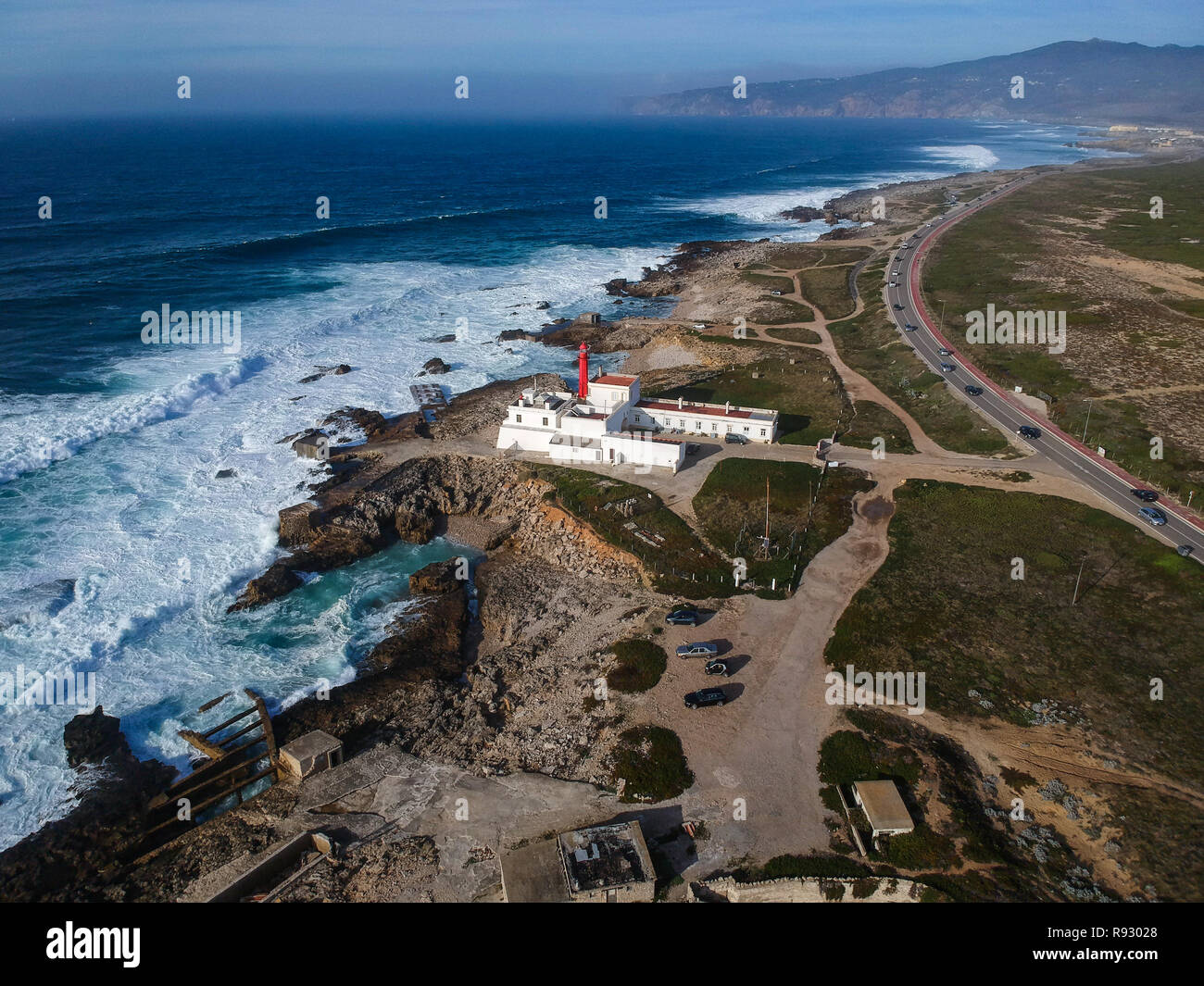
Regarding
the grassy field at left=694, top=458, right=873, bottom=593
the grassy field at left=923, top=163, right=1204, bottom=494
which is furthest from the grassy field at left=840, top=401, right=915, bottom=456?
the grassy field at left=923, top=163, right=1204, bottom=494

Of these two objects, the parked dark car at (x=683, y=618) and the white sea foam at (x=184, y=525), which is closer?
the white sea foam at (x=184, y=525)

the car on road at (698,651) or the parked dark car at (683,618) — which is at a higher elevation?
the parked dark car at (683,618)

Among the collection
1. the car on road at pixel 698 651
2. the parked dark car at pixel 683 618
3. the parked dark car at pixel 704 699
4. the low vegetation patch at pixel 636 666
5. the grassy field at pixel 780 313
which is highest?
the grassy field at pixel 780 313

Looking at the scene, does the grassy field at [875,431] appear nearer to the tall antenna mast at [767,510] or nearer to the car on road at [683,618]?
the tall antenna mast at [767,510]

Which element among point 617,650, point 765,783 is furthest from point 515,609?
point 765,783

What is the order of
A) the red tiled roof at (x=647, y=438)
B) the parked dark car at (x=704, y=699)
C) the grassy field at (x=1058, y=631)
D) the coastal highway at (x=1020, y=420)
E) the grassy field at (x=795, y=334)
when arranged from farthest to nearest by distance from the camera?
the grassy field at (x=795, y=334) → the red tiled roof at (x=647, y=438) → the coastal highway at (x=1020, y=420) → the parked dark car at (x=704, y=699) → the grassy field at (x=1058, y=631)

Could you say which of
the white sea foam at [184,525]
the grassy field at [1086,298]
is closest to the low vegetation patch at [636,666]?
the white sea foam at [184,525]
